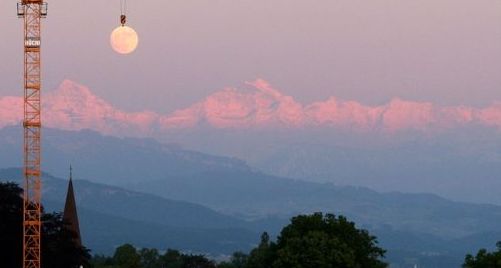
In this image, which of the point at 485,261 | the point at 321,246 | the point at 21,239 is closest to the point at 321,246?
the point at 321,246

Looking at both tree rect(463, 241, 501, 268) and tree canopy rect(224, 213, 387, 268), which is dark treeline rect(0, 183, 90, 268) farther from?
tree rect(463, 241, 501, 268)

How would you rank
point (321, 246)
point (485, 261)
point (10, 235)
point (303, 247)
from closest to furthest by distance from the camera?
point (485, 261), point (321, 246), point (303, 247), point (10, 235)

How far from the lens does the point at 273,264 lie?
140 m

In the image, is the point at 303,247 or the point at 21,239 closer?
the point at 303,247

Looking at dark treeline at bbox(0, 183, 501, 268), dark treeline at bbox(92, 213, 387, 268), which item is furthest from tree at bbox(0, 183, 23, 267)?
dark treeline at bbox(92, 213, 387, 268)

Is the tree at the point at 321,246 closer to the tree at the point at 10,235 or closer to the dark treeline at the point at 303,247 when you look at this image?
the dark treeline at the point at 303,247

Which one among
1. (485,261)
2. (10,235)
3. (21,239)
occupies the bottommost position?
(485,261)

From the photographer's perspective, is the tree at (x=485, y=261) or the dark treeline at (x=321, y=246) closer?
the tree at (x=485, y=261)

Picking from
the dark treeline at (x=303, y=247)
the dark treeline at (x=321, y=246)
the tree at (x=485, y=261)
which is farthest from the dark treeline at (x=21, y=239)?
the tree at (x=485, y=261)

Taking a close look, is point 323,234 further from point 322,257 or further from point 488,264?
point 488,264

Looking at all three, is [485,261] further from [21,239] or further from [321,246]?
[21,239]

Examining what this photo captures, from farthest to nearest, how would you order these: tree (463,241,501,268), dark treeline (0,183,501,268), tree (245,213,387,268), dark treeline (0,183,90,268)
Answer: dark treeline (0,183,90,268) < tree (245,213,387,268) < dark treeline (0,183,501,268) < tree (463,241,501,268)

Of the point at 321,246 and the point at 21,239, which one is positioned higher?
the point at 21,239

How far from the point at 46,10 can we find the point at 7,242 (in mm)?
26630
